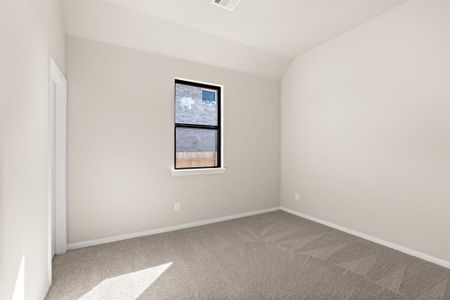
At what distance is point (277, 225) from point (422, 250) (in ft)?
5.59

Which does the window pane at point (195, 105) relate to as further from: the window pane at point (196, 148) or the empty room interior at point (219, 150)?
the window pane at point (196, 148)

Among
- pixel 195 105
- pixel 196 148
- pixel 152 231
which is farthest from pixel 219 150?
pixel 152 231

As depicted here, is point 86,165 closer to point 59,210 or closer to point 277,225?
point 59,210

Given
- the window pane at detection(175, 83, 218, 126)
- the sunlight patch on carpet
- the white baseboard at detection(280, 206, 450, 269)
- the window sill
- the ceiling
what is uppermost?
the ceiling

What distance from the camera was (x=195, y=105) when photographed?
3600mm

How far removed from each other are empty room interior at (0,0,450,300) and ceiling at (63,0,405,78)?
2 centimetres

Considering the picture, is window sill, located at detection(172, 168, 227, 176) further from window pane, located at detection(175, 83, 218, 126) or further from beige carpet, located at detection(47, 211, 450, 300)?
beige carpet, located at detection(47, 211, 450, 300)

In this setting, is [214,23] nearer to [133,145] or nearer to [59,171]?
[133,145]

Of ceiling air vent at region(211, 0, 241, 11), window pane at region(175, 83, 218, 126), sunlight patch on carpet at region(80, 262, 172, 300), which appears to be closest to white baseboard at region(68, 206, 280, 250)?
sunlight patch on carpet at region(80, 262, 172, 300)

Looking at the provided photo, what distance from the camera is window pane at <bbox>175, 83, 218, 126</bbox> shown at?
11.3ft

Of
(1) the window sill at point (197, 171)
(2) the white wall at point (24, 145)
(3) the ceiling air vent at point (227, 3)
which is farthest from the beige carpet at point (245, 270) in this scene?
(3) the ceiling air vent at point (227, 3)

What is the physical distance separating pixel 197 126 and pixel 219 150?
559mm

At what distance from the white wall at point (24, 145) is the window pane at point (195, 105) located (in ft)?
5.65

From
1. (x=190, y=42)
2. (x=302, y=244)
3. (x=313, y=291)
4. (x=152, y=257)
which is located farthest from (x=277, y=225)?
(x=190, y=42)
